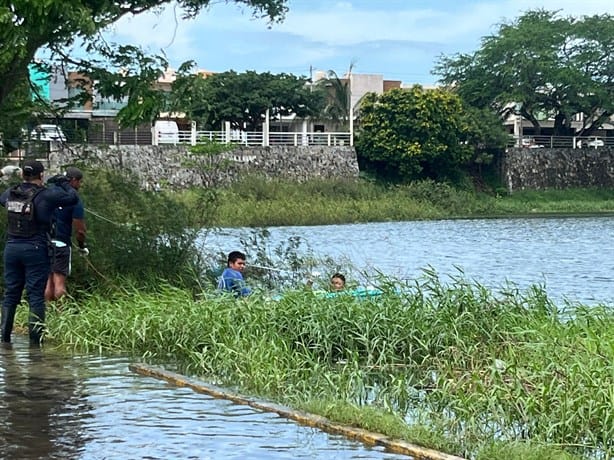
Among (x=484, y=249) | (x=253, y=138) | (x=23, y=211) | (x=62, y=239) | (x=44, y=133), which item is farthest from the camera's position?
(x=253, y=138)

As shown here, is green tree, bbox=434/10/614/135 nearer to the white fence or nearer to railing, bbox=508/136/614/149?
railing, bbox=508/136/614/149

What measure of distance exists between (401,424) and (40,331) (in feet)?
18.0

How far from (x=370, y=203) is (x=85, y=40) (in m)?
45.4

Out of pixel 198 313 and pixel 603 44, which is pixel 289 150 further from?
pixel 198 313

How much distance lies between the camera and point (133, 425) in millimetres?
8164

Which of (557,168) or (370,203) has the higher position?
(557,168)

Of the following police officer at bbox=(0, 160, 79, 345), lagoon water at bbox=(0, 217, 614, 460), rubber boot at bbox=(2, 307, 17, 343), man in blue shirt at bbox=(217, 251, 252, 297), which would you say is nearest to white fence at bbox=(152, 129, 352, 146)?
man in blue shirt at bbox=(217, 251, 252, 297)

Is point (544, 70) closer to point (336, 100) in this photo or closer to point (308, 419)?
point (336, 100)

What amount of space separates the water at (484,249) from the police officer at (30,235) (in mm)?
5228

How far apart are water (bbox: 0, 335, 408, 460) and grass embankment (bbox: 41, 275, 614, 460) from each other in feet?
1.67

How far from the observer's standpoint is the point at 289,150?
6381cm

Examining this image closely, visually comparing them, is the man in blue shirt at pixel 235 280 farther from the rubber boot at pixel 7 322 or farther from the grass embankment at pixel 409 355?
the rubber boot at pixel 7 322

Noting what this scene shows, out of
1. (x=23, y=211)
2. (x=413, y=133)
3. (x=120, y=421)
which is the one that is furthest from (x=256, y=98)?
(x=120, y=421)

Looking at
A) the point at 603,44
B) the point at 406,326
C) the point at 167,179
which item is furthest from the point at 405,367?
the point at 603,44
